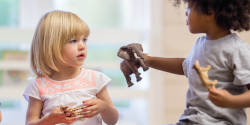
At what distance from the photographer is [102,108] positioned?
90cm

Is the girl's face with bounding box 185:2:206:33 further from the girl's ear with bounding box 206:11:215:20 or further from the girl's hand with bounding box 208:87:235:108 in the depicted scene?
the girl's hand with bounding box 208:87:235:108

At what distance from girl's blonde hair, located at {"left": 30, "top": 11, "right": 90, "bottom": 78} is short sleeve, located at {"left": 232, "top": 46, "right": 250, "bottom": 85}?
548mm

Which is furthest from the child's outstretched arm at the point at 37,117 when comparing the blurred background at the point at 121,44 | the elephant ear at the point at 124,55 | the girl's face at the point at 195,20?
the blurred background at the point at 121,44

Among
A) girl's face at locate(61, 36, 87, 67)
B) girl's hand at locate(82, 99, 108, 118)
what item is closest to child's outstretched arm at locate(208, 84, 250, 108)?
girl's hand at locate(82, 99, 108, 118)

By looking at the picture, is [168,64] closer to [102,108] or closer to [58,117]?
[102,108]

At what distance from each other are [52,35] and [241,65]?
0.65 meters

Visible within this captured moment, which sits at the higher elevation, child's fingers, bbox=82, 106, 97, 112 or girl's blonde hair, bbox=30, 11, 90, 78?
girl's blonde hair, bbox=30, 11, 90, 78

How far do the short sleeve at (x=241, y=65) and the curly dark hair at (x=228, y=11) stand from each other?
0.08m

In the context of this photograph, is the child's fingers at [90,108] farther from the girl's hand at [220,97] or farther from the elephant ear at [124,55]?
the girl's hand at [220,97]

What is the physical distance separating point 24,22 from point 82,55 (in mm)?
1305

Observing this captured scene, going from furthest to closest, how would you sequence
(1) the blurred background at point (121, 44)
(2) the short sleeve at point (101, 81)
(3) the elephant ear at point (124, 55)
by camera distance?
(1) the blurred background at point (121, 44), (2) the short sleeve at point (101, 81), (3) the elephant ear at point (124, 55)

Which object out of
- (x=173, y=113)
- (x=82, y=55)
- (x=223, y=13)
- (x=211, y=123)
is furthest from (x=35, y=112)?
(x=173, y=113)

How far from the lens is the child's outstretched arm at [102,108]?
0.86m

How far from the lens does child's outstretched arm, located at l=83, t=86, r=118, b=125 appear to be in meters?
0.86
